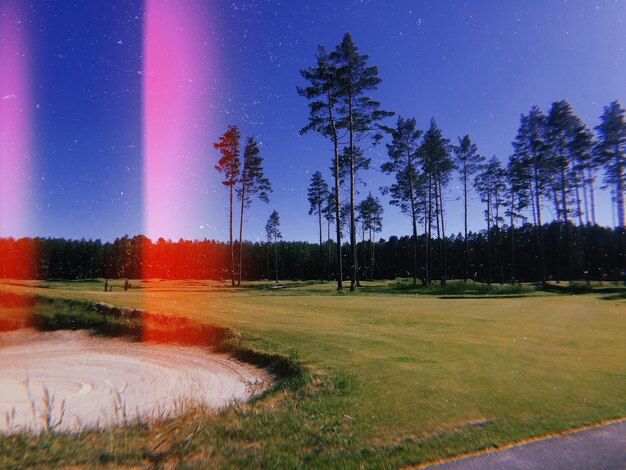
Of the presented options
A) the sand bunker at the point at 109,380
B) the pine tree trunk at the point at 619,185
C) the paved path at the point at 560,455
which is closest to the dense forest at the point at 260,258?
the pine tree trunk at the point at 619,185

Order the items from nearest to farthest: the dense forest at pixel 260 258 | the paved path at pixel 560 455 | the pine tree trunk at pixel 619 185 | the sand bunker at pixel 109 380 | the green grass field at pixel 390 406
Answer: the paved path at pixel 560 455
the green grass field at pixel 390 406
the sand bunker at pixel 109 380
the pine tree trunk at pixel 619 185
the dense forest at pixel 260 258

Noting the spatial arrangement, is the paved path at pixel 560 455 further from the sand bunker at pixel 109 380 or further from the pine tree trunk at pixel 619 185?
the pine tree trunk at pixel 619 185

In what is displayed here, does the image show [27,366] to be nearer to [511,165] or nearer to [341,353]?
[341,353]

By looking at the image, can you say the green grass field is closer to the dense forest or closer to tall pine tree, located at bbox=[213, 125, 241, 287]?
tall pine tree, located at bbox=[213, 125, 241, 287]

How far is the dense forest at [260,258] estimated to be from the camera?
73.9 meters

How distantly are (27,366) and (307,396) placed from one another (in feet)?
33.1

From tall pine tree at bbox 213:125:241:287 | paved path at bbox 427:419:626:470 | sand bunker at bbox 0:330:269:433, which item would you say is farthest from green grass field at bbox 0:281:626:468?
tall pine tree at bbox 213:125:241:287

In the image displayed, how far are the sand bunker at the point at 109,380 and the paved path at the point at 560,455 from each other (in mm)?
4589

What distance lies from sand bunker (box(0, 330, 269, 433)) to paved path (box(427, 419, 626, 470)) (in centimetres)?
459

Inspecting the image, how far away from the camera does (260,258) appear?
311ft

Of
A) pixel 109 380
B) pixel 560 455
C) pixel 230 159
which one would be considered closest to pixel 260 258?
pixel 230 159

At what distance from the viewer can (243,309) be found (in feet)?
52.7

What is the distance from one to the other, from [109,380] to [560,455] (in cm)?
999

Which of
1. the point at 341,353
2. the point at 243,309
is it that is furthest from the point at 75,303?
the point at 341,353
